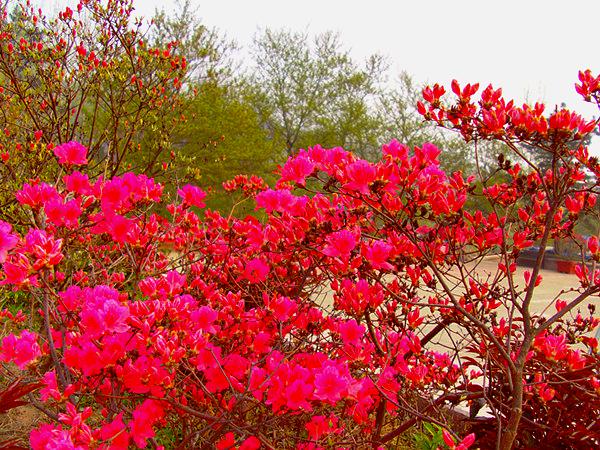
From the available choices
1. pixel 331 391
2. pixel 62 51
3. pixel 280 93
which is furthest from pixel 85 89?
pixel 280 93

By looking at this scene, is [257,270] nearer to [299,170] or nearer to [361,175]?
[299,170]

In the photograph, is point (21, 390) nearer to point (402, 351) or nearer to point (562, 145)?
point (402, 351)

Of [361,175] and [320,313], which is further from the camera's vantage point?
[320,313]

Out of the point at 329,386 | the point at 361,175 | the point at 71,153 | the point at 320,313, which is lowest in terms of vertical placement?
the point at 329,386

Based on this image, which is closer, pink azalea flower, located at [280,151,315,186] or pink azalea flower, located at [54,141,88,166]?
pink azalea flower, located at [280,151,315,186]

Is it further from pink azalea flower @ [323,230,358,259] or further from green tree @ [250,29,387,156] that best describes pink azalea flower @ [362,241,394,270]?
green tree @ [250,29,387,156]

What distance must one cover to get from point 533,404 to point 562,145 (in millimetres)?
1309

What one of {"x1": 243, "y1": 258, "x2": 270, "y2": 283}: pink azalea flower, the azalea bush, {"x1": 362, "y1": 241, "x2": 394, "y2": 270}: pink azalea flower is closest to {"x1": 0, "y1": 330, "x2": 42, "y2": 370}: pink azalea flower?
the azalea bush

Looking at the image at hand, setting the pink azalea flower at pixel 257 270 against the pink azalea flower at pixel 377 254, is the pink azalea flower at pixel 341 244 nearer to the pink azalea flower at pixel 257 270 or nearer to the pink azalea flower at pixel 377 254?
the pink azalea flower at pixel 377 254

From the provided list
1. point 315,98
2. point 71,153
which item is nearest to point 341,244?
point 71,153

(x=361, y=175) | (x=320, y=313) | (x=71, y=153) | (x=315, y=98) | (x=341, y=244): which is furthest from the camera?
(x=315, y=98)

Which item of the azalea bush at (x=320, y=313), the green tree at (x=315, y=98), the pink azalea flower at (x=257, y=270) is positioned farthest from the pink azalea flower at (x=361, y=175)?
the green tree at (x=315, y=98)

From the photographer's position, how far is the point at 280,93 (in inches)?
890

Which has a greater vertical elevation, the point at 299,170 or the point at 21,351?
the point at 299,170
